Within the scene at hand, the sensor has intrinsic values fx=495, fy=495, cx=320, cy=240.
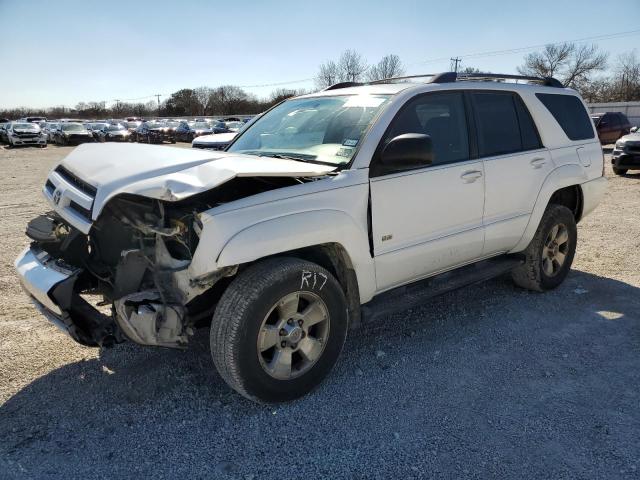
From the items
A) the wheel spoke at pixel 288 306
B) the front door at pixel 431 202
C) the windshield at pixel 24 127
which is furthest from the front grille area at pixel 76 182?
the windshield at pixel 24 127

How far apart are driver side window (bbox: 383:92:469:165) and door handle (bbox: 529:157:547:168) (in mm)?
853

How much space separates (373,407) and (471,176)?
6.15 ft

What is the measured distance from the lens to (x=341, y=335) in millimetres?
3125

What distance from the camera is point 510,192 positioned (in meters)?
4.11

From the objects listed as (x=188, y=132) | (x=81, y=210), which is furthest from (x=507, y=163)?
(x=188, y=132)

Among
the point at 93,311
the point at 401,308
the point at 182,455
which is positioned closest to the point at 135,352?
the point at 93,311

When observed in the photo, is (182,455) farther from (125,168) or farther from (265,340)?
(125,168)

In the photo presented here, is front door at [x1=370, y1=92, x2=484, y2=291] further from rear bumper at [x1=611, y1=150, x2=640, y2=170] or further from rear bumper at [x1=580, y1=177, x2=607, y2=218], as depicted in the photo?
rear bumper at [x1=611, y1=150, x2=640, y2=170]

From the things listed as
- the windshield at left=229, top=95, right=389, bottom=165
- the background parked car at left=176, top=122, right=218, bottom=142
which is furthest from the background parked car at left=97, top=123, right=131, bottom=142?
the windshield at left=229, top=95, right=389, bottom=165

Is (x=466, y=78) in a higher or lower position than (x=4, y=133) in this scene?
higher

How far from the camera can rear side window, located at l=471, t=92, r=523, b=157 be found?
13.0 feet

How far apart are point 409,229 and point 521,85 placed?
6.91 ft

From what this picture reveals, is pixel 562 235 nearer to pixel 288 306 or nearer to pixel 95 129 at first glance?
pixel 288 306

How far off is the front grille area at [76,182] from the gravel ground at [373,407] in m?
1.28
